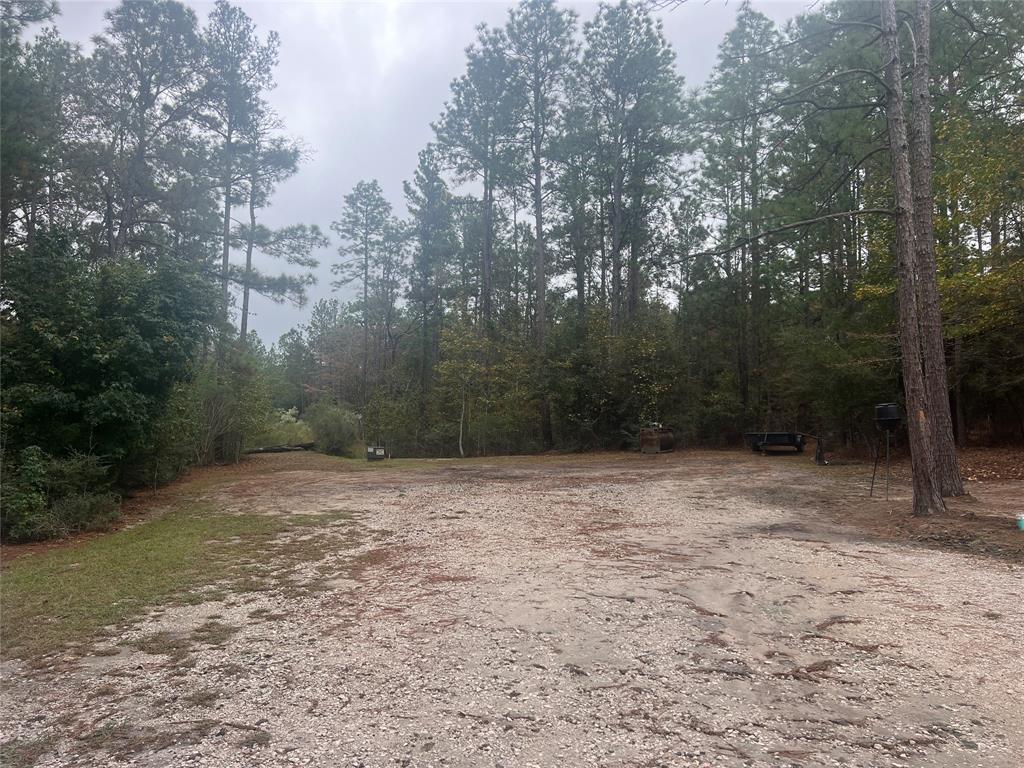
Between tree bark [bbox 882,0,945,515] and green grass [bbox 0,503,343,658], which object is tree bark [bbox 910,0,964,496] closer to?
tree bark [bbox 882,0,945,515]

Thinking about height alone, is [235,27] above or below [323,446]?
above

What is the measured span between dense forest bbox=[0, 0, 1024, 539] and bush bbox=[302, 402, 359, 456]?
130 millimetres

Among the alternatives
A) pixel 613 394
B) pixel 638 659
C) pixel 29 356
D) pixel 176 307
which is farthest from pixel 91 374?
pixel 613 394

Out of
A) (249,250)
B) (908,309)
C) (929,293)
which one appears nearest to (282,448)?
(249,250)

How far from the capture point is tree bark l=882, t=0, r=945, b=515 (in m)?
7.08

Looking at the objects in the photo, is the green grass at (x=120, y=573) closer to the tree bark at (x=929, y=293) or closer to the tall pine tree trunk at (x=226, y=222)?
the tree bark at (x=929, y=293)

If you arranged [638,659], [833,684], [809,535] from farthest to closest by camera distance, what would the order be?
[809,535] → [638,659] → [833,684]

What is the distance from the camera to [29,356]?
27.7ft

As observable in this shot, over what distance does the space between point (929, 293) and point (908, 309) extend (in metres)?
0.94

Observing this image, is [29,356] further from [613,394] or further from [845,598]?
[613,394]

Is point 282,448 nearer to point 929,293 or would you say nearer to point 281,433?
point 281,433

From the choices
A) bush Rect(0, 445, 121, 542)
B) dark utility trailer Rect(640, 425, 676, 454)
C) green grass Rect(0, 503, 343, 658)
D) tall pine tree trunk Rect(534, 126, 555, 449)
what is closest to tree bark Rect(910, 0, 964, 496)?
green grass Rect(0, 503, 343, 658)

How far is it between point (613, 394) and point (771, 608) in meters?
15.8

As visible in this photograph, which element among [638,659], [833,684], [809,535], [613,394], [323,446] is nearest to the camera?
[833,684]
